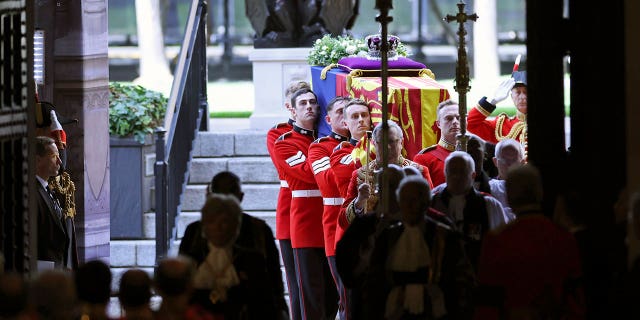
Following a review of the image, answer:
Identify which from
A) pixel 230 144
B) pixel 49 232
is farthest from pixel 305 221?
pixel 230 144

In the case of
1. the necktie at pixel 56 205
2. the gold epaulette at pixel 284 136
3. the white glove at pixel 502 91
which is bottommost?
the necktie at pixel 56 205

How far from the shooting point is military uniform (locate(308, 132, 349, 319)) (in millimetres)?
11648

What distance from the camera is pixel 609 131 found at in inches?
344

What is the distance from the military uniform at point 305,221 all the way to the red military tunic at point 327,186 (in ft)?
0.97

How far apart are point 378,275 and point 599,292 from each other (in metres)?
1.08

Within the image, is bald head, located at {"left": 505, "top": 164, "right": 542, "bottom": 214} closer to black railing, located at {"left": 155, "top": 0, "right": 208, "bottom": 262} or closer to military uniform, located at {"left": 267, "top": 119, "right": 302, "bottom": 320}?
military uniform, located at {"left": 267, "top": 119, "right": 302, "bottom": 320}

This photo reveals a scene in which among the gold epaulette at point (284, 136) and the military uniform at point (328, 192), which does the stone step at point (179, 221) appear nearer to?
the gold epaulette at point (284, 136)

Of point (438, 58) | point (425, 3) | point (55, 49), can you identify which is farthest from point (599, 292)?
point (425, 3)

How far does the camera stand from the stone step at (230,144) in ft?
50.7

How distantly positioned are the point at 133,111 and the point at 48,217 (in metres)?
4.61

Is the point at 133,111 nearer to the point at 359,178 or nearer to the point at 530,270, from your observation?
the point at 359,178

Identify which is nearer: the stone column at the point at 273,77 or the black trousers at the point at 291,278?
the black trousers at the point at 291,278

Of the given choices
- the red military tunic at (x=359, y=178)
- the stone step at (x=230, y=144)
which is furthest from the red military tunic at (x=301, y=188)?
the stone step at (x=230, y=144)

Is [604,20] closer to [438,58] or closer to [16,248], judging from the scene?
[16,248]
